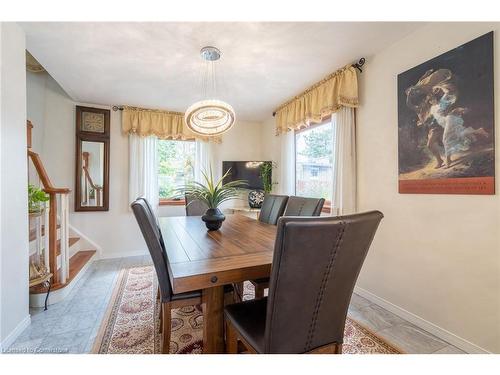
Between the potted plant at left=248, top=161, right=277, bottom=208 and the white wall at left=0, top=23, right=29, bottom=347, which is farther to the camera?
the potted plant at left=248, top=161, right=277, bottom=208

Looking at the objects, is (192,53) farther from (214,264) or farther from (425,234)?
(425,234)

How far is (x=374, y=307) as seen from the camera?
217cm

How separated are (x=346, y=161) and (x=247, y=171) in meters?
2.00

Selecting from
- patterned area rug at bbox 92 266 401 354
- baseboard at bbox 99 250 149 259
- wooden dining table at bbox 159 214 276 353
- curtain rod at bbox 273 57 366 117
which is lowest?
patterned area rug at bbox 92 266 401 354

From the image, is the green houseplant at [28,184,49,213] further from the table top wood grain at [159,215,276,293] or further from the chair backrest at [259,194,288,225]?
the chair backrest at [259,194,288,225]

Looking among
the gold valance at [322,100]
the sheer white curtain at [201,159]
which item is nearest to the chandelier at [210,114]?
the gold valance at [322,100]

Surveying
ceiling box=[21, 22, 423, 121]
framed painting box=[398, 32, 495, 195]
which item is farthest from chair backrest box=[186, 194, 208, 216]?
framed painting box=[398, 32, 495, 195]

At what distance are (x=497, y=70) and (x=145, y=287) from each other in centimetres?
339

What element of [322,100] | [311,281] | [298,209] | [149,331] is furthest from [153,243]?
[322,100]

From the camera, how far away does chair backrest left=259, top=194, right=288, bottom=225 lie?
234 cm

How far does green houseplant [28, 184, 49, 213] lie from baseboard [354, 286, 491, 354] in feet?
10.4

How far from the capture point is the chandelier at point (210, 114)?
200 cm
